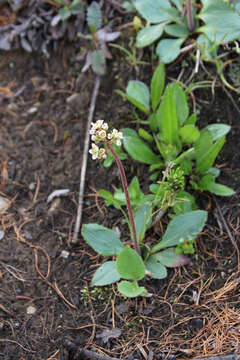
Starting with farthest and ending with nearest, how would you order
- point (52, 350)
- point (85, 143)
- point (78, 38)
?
1. point (78, 38)
2. point (85, 143)
3. point (52, 350)

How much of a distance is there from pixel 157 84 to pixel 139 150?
0.45m

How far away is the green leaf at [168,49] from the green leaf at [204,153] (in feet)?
1.94

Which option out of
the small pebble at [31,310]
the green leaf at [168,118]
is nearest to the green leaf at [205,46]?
the green leaf at [168,118]

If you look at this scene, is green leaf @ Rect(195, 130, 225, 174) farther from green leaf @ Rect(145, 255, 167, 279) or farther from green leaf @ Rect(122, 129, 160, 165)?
green leaf @ Rect(145, 255, 167, 279)

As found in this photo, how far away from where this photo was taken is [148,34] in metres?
2.38

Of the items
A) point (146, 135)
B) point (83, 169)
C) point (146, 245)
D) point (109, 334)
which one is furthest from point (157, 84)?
point (109, 334)

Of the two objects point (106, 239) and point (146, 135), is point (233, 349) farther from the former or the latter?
point (146, 135)

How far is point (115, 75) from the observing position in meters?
2.55

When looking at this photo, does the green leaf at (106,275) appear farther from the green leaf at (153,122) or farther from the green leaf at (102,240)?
the green leaf at (153,122)

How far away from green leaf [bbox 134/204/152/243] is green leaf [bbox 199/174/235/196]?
1.14 ft

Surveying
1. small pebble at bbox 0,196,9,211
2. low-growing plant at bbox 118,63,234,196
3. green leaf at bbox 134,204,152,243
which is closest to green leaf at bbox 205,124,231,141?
low-growing plant at bbox 118,63,234,196

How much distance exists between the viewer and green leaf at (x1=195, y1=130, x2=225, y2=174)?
1940 millimetres

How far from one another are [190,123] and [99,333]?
1218 millimetres

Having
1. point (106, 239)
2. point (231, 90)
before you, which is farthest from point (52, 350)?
point (231, 90)
